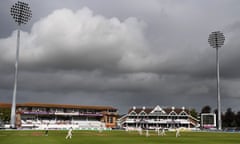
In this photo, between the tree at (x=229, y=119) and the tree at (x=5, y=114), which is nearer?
the tree at (x=5, y=114)

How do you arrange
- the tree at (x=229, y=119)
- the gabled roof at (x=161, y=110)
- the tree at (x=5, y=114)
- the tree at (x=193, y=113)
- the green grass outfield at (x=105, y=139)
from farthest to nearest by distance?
the tree at (x=193, y=113), the tree at (x=229, y=119), the gabled roof at (x=161, y=110), the tree at (x=5, y=114), the green grass outfield at (x=105, y=139)

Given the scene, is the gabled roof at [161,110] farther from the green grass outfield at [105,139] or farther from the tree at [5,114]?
the green grass outfield at [105,139]

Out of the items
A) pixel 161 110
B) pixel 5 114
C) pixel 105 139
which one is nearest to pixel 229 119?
pixel 161 110

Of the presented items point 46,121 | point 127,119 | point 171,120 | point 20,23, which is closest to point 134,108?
point 127,119

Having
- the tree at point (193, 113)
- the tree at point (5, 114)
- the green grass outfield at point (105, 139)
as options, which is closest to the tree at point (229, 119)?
the tree at point (193, 113)

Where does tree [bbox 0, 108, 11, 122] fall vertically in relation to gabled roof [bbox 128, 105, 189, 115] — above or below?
below

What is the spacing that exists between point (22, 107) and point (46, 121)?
9873 millimetres

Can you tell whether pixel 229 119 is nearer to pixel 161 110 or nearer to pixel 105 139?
pixel 161 110

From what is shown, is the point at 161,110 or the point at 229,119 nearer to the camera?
the point at 161,110

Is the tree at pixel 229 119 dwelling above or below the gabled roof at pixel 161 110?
below

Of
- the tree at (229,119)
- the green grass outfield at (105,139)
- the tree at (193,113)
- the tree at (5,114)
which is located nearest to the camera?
the green grass outfield at (105,139)

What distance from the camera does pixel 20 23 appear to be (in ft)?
277

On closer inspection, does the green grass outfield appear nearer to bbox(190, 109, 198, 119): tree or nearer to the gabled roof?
the gabled roof

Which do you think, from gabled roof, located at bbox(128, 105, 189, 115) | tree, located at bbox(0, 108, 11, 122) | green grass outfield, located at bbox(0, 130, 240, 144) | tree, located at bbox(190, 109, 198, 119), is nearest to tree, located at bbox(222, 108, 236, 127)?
tree, located at bbox(190, 109, 198, 119)
